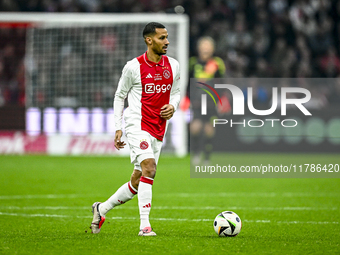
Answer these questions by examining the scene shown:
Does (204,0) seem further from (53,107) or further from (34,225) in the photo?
(34,225)

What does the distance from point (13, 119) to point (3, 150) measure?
3.00 ft

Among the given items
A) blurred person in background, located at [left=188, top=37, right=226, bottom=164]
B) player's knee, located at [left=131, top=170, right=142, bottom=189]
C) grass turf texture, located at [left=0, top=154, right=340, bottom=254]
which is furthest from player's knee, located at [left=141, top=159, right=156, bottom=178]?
blurred person in background, located at [left=188, top=37, right=226, bottom=164]

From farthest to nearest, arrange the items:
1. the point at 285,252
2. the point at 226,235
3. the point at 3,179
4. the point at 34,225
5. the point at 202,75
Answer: the point at 202,75
the point at 3,179
the point at 34,225
the point at 226,235
the point at 285,252

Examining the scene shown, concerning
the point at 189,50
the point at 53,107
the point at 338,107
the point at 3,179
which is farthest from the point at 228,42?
the point at 3,179

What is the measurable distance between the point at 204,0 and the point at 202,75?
8043mm

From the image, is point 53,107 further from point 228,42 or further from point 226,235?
point 226,235

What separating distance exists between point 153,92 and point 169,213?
1.84 meters

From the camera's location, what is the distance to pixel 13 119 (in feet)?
48.8

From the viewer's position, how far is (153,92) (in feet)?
16.2

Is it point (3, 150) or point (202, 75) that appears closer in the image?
point (202, 75)

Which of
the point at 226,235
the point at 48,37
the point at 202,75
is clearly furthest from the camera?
the point at 48,37

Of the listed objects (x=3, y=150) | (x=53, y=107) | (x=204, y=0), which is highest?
(x=204, y=0)

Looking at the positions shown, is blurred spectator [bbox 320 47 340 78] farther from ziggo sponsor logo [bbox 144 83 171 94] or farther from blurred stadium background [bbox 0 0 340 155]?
ziggo sponsor logo [bbox 144 83 171 94]

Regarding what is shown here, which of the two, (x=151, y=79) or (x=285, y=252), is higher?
(x=151, y=79)
